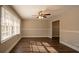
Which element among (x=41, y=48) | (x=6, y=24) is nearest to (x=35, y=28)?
(x=41, y=48)

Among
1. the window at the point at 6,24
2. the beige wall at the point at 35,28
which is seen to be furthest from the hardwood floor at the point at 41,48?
the beige wall at the point at 35,28

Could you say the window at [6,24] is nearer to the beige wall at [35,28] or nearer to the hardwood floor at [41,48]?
the hardwood floor at [41,48]

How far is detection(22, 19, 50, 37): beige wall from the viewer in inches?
508

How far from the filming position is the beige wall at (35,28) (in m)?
12.9

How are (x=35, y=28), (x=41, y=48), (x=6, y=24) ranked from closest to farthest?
(x=6, y=24) < (x=41, y=48) < (x=35, y=28)

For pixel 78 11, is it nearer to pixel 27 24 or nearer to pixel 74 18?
pixel 74 18

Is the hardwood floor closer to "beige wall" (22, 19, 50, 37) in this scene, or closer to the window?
the window

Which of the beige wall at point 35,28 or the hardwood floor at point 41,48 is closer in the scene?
the hardwood floor at point 41,48

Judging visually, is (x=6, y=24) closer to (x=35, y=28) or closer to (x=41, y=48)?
(x=41, y=48)

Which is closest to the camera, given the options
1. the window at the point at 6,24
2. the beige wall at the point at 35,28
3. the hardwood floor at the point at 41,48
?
the window at the point at 6,24

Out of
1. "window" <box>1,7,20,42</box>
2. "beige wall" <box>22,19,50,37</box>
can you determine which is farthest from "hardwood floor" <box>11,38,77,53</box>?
"beige wall" <box>22,19,50,37</box>

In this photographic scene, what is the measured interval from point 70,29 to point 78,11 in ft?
4.28

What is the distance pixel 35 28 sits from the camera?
1308 cm

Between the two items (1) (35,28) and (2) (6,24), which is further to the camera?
(1) (35,28)
